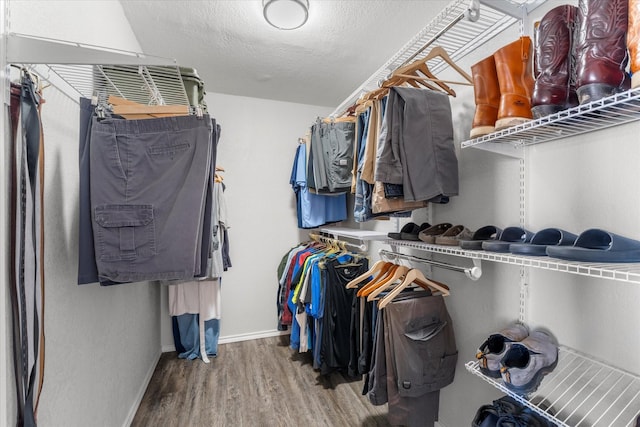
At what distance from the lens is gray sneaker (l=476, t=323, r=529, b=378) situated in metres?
1.08

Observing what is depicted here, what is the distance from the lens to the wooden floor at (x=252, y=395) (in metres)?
1.91

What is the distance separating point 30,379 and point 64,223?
0.59m

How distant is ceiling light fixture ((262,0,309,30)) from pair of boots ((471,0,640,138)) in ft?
3.46

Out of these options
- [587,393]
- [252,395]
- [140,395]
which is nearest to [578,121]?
[587,393]

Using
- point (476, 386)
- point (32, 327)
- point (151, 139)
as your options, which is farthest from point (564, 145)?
point (32, 327)

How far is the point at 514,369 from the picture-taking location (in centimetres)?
100

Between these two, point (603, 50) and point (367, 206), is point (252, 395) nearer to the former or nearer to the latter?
point (367, 206)

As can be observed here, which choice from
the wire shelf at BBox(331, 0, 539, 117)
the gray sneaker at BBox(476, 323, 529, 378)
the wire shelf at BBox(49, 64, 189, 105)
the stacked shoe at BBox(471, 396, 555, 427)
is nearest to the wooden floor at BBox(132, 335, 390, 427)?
the stacked shoe at BBox(471, 396, 555, 427)

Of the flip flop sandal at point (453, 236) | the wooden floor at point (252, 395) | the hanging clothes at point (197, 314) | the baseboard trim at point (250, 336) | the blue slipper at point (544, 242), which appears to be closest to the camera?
the blue slipper at point (544, 242)

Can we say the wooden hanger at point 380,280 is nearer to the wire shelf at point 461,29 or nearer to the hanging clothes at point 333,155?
the hanging clothes at point 333,155

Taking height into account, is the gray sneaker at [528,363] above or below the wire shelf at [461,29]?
below

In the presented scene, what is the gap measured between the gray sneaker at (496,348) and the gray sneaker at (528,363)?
0.02m

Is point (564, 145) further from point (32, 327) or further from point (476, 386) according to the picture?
point (32, 327)

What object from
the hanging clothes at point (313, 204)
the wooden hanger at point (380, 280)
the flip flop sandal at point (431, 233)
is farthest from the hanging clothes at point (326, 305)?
the flip flop sandal at point (431, 233)
